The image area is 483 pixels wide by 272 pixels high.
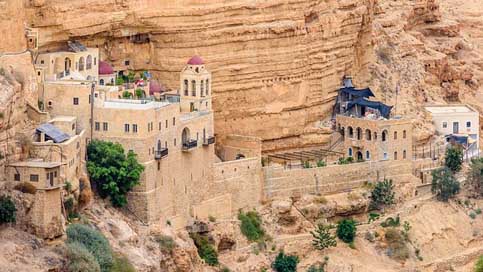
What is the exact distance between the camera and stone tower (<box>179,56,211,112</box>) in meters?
64.2

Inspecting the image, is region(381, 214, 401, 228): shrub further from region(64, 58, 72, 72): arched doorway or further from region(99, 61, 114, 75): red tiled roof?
region(64, 58, 72, 72): arched doorway

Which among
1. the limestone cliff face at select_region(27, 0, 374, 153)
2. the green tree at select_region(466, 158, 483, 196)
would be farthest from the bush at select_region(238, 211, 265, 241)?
the green tree at select_region(466, 158, 483, 196)

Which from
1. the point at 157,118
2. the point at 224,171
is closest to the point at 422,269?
the point at 224,171

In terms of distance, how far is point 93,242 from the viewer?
5641cm

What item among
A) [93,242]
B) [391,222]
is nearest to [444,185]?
[391,222]

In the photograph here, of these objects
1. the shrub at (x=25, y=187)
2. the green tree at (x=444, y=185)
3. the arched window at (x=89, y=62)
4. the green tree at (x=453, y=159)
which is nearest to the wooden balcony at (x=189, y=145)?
the arched window at (x=89, y=62)

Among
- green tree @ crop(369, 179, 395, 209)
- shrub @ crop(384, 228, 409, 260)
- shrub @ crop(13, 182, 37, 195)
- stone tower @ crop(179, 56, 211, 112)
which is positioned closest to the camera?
shrub @ crop(13, 182, 37, 195)

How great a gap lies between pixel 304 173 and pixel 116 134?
1032cm

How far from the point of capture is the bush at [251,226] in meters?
65.2

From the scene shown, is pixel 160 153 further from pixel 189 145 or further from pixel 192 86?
pixel 192 86

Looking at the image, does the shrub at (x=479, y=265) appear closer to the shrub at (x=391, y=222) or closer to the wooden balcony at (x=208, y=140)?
the shrub at (x=391, y=222)

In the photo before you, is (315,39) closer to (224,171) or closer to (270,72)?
(270,72)

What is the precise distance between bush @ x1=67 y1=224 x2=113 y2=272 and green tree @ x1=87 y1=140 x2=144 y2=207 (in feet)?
9.72

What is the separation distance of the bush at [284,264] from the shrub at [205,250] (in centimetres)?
271
